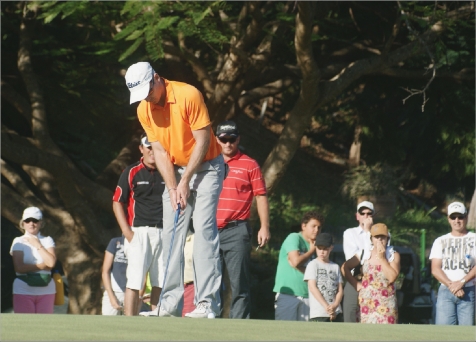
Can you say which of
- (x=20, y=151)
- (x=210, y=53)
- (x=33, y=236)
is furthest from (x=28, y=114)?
(x=33, y=236)

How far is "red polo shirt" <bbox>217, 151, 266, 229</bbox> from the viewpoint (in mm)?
8781

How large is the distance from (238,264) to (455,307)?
2.58m

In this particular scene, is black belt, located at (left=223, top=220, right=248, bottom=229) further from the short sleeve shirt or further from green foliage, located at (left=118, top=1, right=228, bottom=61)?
green foliage, located at (left=118, top=1, right=228, bottom=61)

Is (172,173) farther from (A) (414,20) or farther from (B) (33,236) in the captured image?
(A) (414,20)

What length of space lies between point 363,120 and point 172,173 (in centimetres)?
1170

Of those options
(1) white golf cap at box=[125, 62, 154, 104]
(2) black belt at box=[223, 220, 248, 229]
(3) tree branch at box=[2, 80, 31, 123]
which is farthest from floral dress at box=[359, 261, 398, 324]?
(3) tree branch at box=[2, 80, 31, 123]

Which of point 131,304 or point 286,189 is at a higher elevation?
point 286,189

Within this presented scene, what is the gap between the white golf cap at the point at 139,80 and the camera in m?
6.51

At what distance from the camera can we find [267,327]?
17.8 ft

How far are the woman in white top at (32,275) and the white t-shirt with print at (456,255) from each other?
424cm

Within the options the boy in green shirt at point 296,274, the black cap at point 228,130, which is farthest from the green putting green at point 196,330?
the boy in green shirt at point 296,274

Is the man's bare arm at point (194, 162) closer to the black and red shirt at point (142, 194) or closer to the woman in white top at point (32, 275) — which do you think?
the black and red shirt at point (142, 194)

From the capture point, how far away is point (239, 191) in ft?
29.2

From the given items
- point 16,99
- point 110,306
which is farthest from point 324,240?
point 16,99
